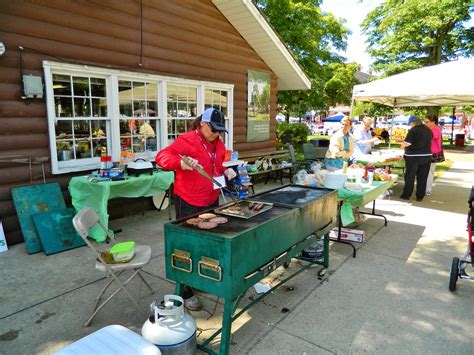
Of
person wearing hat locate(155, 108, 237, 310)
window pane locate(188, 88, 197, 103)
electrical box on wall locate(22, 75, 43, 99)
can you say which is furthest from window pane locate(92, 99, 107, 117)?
person wearing hat locate(155, 108, 237, 310)

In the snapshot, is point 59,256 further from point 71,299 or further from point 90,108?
point 90,108

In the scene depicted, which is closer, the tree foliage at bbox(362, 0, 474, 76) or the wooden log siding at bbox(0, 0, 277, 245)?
the wooden log siding at bbox(0, 0, 277, 245)

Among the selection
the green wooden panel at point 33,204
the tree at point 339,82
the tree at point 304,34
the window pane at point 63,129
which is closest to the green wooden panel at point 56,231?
the green wooden panel at point 33,204

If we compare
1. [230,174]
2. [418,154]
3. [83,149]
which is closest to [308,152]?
[418,154]

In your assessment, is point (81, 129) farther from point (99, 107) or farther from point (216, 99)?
point (216, 99)

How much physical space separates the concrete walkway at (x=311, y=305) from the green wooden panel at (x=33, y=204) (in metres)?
0.20

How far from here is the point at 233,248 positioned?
7.11 ft

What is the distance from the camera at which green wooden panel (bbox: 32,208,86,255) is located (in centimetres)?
443

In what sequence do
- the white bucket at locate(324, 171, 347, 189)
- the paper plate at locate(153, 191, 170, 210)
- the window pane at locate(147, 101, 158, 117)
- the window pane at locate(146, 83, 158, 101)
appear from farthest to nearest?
1. the paper plate at locate(153, 191, 170, 210)
2. the window pane at locate(147, 101, 158, 117)
3. the window pane at locate(146, 83, 158, 101)
4. the white bucket at locate(324, 171, 347, 189)

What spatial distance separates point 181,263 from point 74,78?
4.04 m

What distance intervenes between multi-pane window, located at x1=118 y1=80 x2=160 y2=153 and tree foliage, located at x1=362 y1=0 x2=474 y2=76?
16.4 m

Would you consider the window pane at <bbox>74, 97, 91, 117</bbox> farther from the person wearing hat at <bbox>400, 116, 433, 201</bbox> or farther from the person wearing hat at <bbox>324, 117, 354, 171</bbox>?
the person wearing hat at <bbox>400, 116, 433, 201</bbox>

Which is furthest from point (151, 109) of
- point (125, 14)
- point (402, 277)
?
point (402, 277)

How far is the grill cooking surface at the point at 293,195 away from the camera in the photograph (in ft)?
10.9
